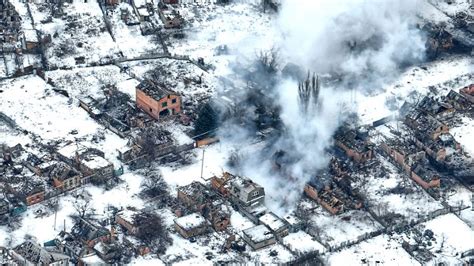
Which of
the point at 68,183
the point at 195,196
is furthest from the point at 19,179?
the point at 195,196

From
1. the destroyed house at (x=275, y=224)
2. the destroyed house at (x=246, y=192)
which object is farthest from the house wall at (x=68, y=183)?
the destroyed house at (x=275, y=224)

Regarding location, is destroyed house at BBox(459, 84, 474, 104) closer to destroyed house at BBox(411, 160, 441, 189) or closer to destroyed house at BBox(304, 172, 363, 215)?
destroyed house at BBox(411, 160, 441, 189)

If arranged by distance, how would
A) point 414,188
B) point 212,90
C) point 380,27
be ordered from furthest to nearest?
point 380,27 → point 212,90 → point 414,188

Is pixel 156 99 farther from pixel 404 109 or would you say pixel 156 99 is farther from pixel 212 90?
pixel 404 109

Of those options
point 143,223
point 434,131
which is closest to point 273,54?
point 434,131

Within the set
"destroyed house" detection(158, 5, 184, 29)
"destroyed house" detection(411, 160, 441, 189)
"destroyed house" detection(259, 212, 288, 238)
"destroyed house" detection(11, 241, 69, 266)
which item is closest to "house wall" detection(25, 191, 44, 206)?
"destroyed house" detection(11, 241, 69, 266)

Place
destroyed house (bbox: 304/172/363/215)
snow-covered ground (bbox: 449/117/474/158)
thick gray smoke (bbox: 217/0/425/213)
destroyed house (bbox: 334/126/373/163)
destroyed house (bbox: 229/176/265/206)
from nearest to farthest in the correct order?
1. destroyed house (bbox: 229/176/265/206)
2. destroyed house (bbox: 304/172/363/215)
3. thick gray smoke (bbox: 217/0/425/213)
4. destroyed house (bbox: 334/126/373/163)
5. snow-covered ground (bbox: 449/117/474/158)
